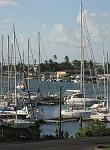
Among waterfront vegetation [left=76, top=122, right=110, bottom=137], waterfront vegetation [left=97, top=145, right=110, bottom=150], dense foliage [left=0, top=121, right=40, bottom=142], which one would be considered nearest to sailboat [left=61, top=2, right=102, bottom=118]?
waterfront vegetation [left=76, top=122, right=110, bottom=137]

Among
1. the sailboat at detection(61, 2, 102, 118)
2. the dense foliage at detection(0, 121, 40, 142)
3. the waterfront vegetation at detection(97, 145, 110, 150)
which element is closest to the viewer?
the waterfront vegetation at detection(97, 145, 110, 150)

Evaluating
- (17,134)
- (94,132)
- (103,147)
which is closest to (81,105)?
(94,132)

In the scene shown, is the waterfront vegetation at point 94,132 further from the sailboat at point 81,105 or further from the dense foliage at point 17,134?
the sailboat at point 81,105

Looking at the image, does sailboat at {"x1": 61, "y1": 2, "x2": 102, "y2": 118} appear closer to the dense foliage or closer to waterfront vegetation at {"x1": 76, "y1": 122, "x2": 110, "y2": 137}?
waterfront vegetation at {"x1": 76, "y1": 122, "x2": 110, "y2": 137}

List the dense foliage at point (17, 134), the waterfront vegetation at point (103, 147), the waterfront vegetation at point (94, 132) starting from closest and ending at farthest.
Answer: the waterfront vegetation at point (103, 147)
the dense foliage at point (17, 134)
the waterfront vegetation at point (94, 132)

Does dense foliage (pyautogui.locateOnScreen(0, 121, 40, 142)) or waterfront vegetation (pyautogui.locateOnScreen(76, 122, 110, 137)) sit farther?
waterfront vegetation (pyautogui.locateOnScreen(76, 122, 110, 137))

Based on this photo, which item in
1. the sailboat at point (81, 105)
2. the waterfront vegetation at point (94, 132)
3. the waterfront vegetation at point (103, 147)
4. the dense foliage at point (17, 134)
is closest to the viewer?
the waterfront vegetation at point (103, 147)

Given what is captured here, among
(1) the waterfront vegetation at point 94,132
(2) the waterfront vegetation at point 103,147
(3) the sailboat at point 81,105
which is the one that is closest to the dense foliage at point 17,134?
(1) the waterfront vegetation at point 94,132

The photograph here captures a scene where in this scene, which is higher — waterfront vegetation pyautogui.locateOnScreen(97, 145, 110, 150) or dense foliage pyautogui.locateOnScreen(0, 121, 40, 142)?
dense foliage pyautogui.locateOnScreen(0, 121, 40, 142)

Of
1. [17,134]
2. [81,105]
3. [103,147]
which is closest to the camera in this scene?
[103,147]

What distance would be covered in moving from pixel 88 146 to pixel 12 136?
4.87 m

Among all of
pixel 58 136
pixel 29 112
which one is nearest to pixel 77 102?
pixel 29 112

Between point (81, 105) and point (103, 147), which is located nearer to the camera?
point (103, 147)

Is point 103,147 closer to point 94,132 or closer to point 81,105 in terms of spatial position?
point 94,132
